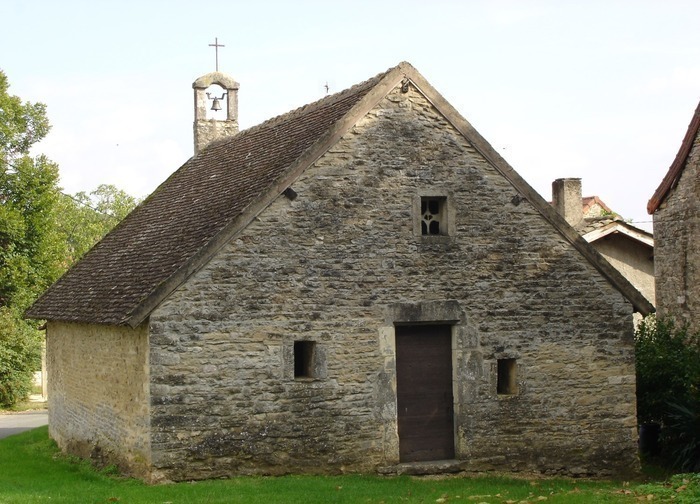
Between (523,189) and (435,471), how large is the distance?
4.80 metres

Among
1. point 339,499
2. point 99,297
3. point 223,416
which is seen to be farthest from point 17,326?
point 339,499

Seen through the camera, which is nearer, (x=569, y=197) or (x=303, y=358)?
(x=303, y=358)

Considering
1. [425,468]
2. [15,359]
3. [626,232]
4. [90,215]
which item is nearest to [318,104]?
[425,468]

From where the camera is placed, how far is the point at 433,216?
15891mm

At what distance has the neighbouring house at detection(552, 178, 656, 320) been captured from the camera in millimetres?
24734

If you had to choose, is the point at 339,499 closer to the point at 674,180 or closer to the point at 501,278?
the point at 501,278

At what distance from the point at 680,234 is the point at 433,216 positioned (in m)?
7.13

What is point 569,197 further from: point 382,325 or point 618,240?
point 382,325

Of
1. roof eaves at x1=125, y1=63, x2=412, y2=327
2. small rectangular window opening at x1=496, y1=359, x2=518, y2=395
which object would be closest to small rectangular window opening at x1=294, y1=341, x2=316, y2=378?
roof eaves at x1=125, y1=63, x2=412, y2=327

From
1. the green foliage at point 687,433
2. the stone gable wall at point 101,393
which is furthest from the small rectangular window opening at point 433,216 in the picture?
the green foliage at point 687,433

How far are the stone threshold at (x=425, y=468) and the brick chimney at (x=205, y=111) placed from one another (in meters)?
10.3

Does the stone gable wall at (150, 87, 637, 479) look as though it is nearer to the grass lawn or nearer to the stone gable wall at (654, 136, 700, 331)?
the grass lawn

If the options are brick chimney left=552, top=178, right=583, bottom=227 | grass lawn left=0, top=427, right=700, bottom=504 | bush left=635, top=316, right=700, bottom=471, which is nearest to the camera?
→ grass lawn left=0, top=427, right=700, bottom=504

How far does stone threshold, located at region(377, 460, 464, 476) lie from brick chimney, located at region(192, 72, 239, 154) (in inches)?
407
